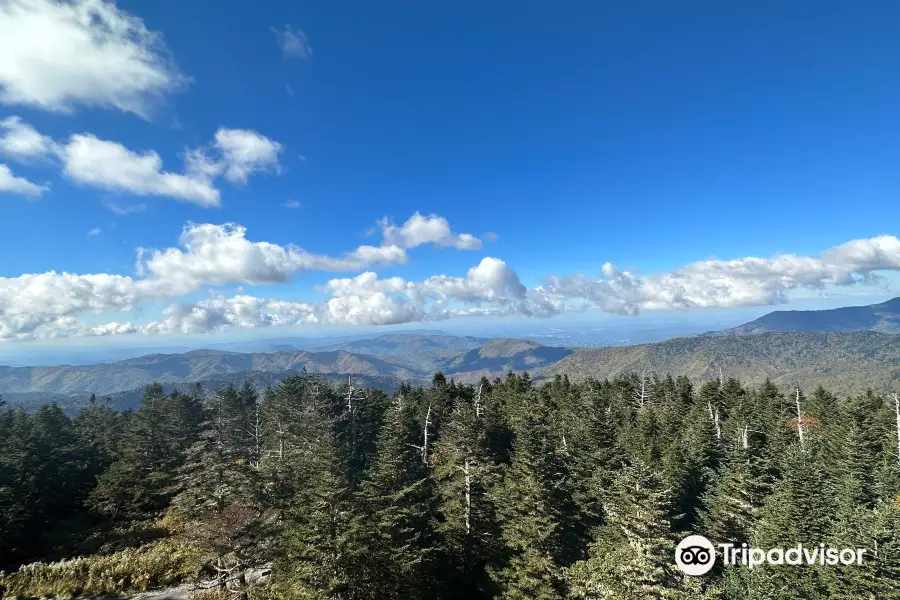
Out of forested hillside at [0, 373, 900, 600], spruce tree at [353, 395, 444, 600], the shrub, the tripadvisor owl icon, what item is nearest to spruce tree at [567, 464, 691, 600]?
forested hillside at [0, 373, 900, 600]

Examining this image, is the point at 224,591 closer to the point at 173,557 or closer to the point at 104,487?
the point at 173,557

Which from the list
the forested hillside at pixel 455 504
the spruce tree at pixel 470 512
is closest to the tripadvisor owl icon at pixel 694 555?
the forested hillside at pixel 455 504

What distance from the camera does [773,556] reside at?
29125 millimetres

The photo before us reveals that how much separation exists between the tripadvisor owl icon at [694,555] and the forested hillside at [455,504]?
167 cm

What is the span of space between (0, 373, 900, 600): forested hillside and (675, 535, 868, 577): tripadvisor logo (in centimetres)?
59

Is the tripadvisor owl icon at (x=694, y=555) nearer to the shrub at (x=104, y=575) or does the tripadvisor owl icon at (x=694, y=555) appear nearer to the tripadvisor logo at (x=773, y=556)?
the tripadvisor logo at (x=773, y=556)

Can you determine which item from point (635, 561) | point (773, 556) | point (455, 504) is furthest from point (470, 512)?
point (773, 556)

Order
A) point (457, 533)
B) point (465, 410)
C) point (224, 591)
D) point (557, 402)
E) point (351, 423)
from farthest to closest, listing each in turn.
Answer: point (557, 402), point (351, 423), point (465, 410), point (457, 533), point (224, 591)

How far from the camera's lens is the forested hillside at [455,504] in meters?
22.4

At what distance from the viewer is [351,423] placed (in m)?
62.1

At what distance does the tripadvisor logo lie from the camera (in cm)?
2519

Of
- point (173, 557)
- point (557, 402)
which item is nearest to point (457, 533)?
point (173, 557)

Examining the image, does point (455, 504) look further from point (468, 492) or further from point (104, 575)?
point (104, 575)

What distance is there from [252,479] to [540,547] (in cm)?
1955
